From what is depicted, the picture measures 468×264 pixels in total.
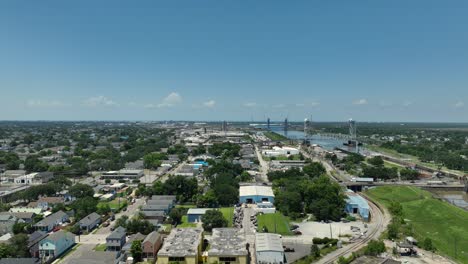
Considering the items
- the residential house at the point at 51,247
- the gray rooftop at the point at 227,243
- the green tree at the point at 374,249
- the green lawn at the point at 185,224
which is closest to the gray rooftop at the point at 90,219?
the residential house at the point at 51,247

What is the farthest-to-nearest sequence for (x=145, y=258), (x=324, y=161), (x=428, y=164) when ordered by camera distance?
(x=324, y=161) < (x=428, y=164) < (x=145, y=258)

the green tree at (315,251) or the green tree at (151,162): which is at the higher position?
the green tree at (151,162)

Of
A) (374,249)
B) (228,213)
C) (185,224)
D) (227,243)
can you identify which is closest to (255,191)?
(228,213)

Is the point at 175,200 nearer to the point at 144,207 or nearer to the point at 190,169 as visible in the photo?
the point at 144,207

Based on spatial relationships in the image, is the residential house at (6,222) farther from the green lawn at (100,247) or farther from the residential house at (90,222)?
the green lawn at (100,247)

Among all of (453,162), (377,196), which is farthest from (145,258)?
(453,162)

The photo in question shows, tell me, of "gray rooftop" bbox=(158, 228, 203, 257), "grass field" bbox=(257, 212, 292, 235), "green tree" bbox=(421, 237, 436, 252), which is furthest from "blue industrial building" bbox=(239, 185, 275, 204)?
"green tree" bbox=(421, 237, 436, 252)

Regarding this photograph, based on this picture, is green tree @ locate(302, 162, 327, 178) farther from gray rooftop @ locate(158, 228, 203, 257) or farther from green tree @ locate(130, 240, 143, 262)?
green tree @ locate(130, 240, 143, 262)

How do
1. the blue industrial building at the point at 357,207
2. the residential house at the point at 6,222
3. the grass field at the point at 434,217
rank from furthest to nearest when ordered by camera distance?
the blue industrial building at the point at 357,207
the residential house at the point at 6,222
the grass field at the point at 434,217
